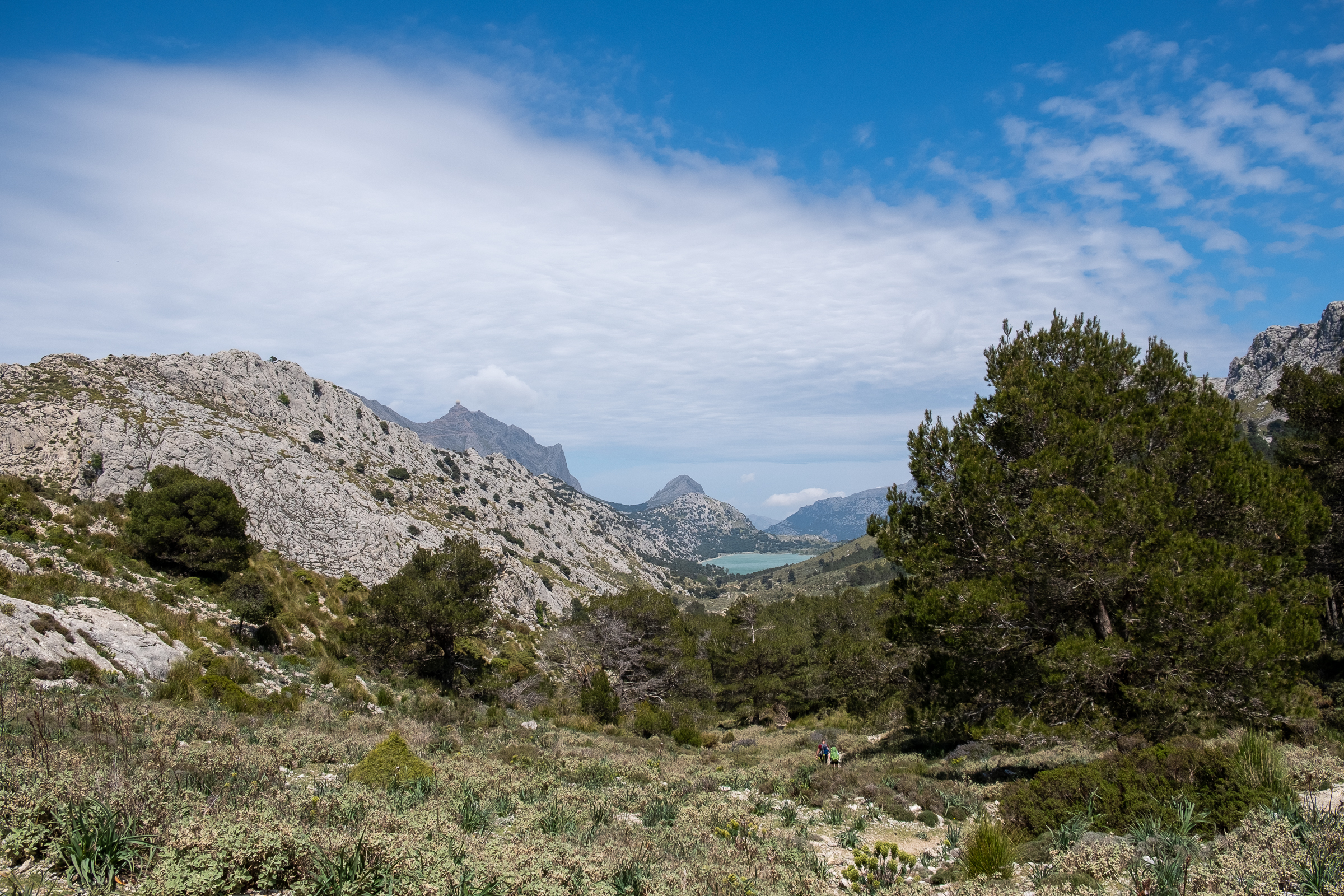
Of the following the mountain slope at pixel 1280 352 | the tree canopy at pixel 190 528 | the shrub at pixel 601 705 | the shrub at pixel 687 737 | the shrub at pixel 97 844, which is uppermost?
the mountain slope at pixel 1280 352

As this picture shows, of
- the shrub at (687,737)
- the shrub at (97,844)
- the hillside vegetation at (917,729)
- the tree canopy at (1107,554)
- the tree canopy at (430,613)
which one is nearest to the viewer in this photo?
the shrub at (97,844)

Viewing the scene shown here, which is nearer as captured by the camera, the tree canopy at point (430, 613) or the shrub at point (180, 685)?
the shrub at point (180, 685)

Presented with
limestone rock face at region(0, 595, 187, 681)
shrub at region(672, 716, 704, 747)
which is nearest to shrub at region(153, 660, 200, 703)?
limestone rock face at region(0, 595, 187, 681)

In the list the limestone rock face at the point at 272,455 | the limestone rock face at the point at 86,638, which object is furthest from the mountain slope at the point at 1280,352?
the limestone rock face at the point at 86,638

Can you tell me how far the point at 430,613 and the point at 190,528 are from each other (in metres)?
10.6

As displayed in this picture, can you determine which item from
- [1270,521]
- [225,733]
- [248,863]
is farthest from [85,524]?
[1270,521]

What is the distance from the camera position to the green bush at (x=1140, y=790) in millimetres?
7246

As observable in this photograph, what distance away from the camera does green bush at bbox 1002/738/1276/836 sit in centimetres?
725

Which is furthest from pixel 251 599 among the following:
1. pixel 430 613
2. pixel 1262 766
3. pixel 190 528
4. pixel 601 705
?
pixel 1262 766

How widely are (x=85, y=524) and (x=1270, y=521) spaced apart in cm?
3886

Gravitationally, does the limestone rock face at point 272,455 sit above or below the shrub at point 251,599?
A: above

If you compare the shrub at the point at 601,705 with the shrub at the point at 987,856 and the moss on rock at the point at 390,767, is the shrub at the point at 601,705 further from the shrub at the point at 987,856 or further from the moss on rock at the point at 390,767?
the shrub at the point at 987,856

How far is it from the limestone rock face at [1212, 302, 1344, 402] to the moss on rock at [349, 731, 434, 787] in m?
200

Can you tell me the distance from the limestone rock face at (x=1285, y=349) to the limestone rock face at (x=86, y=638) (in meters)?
203
